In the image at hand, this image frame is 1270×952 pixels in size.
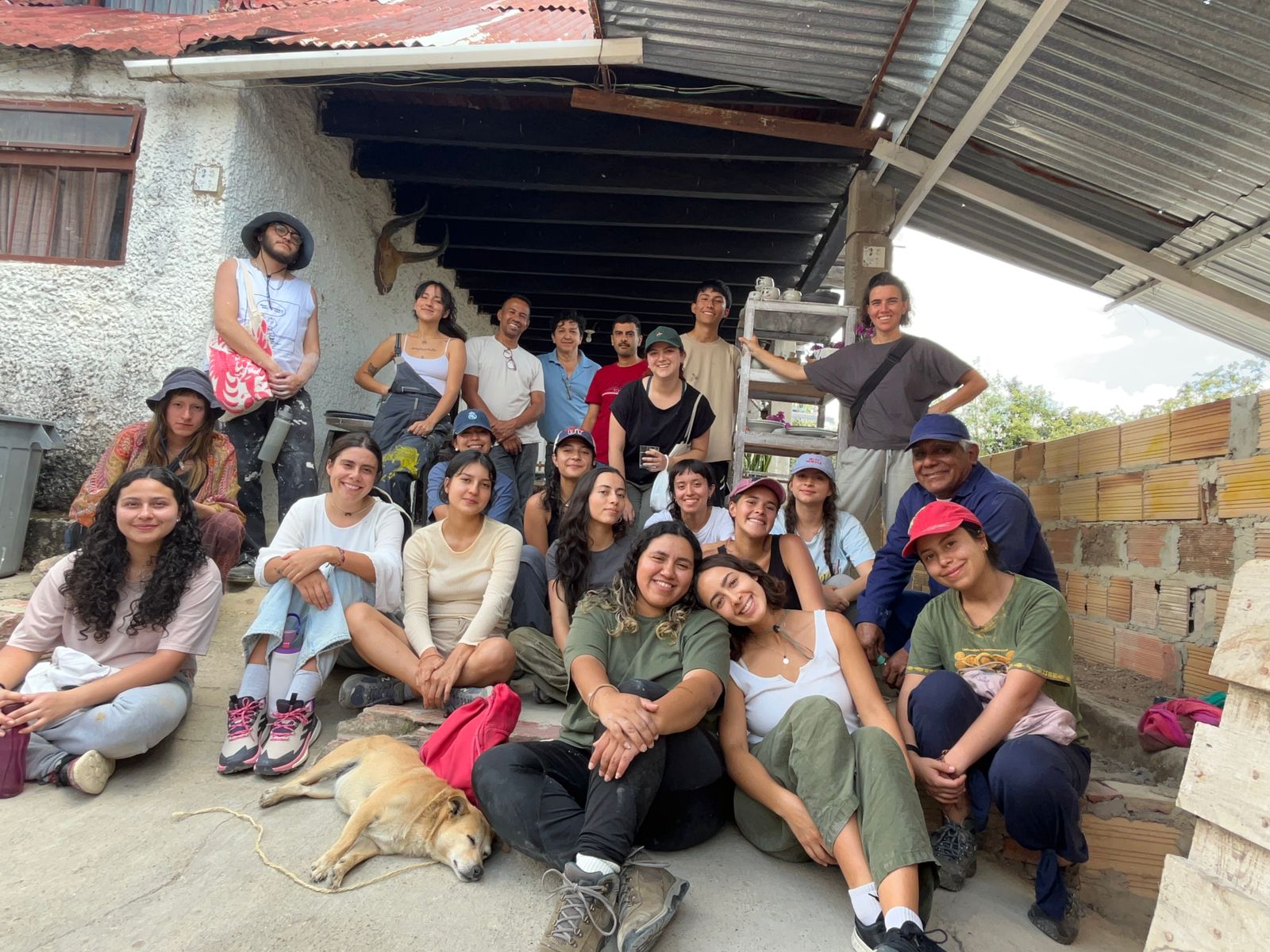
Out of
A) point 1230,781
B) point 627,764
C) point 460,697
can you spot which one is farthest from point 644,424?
point 1230,781

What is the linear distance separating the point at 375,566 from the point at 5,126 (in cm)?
436

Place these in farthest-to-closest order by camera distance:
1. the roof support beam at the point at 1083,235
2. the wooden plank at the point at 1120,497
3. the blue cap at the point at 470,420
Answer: the roof support beam at the point at 1083,235, the blue cap at the point at 470,420, the wooden plank at the point at 1120,497

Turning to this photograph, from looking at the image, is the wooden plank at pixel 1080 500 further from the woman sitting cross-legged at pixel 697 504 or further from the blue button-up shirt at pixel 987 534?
the woman sitting cross-legged at pixel 697 504

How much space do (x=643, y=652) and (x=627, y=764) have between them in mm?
512

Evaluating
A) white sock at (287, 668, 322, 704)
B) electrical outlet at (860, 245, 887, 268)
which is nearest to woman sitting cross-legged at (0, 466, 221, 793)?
white sock at (287, 668, 322, 704)

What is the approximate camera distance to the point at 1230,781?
58.7 inches

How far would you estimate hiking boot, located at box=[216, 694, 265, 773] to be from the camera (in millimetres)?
2857

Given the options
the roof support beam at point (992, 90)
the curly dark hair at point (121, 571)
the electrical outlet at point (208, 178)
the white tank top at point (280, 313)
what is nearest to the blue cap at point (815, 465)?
the roof support beam at point (992, 90)

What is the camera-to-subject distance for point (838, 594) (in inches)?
137

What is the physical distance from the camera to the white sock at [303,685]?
3.04 metres

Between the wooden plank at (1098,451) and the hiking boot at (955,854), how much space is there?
226 cm

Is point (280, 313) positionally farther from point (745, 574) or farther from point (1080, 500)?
point (1080, 500)

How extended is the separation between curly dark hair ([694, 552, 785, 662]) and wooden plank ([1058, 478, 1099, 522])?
2.22 metres

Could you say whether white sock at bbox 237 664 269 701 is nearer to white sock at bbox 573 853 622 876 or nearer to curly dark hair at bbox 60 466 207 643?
curly dark hair at bbox 60 466 207 643
